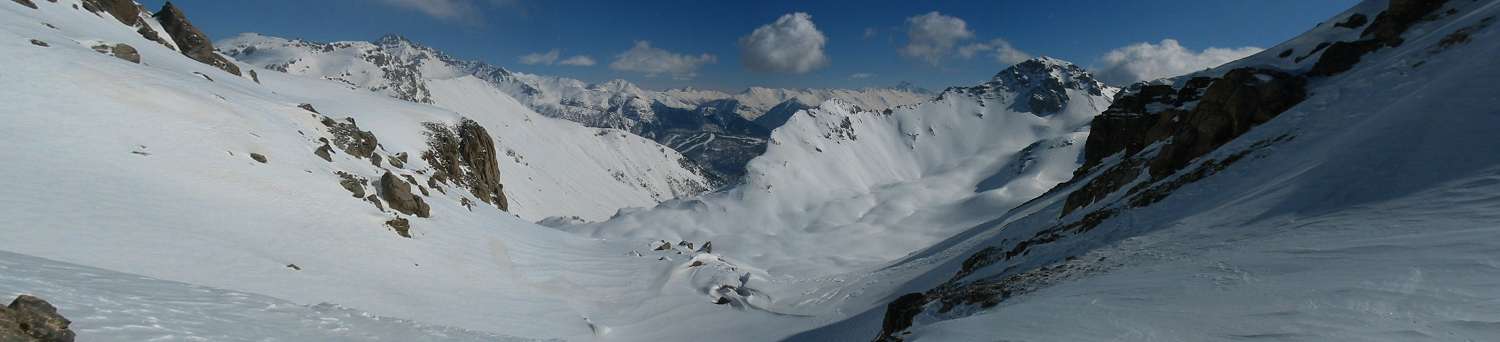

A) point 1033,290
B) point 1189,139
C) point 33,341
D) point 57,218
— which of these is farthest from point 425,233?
point 1189,139

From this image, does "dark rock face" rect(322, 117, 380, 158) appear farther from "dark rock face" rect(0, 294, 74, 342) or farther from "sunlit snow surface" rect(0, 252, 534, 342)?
"dark rock face" rect(0, 294, 74, 342)

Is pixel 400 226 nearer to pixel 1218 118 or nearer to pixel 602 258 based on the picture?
pixel 602 258

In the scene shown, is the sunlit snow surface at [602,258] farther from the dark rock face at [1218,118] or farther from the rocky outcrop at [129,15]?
the rocky outcrop at [129,15]

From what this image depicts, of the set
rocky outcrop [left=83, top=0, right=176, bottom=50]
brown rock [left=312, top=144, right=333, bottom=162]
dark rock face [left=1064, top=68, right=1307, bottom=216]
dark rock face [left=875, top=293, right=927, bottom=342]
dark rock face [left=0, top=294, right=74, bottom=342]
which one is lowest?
dark rock face [left=875, top=293, right=927, bottom=342]

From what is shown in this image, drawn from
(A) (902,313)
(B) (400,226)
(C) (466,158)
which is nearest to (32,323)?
(A) (902,313)

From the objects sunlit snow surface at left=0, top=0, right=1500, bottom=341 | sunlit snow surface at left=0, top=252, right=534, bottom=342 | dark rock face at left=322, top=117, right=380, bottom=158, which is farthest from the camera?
dark rock face at left=322, top=117, right=380, bottom=158

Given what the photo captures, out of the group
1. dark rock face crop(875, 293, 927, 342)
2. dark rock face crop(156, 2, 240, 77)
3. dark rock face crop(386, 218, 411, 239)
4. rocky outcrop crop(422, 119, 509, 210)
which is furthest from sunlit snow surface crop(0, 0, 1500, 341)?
rocky outcrop crop(422, 119, 509, 210)
